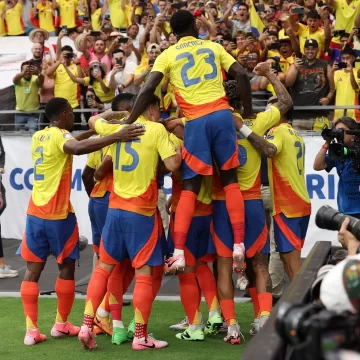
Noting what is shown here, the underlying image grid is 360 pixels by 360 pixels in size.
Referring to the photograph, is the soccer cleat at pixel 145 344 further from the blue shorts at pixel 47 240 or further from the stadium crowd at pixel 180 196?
the blue shorts at pixel 47 240

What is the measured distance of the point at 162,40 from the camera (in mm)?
15242

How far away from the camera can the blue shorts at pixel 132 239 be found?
704cm

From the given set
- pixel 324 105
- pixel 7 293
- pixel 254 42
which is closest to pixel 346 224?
pixel 7 293

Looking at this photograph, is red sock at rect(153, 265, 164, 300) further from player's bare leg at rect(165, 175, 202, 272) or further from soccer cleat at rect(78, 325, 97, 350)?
soccer cleat at rect(78, 325, 97, 350)

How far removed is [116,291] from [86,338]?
0.71 meters

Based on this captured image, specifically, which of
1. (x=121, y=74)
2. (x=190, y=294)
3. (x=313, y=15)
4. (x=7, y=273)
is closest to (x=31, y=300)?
(x=190, y=294)

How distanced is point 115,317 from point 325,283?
4.33 metres

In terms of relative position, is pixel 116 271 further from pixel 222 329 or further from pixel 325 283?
pixel 325 283

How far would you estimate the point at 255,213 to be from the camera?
7.46 metres

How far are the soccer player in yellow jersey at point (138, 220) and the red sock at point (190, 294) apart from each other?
0.40 meters

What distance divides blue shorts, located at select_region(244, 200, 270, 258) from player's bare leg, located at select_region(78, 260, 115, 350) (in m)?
1.22

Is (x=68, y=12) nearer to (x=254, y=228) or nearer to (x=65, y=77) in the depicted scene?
(x=65, y=77)

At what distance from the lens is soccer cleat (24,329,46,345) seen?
7.41m

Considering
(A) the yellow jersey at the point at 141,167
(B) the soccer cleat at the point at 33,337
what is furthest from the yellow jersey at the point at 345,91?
(B) the soccer cleat at the point at 33,337
